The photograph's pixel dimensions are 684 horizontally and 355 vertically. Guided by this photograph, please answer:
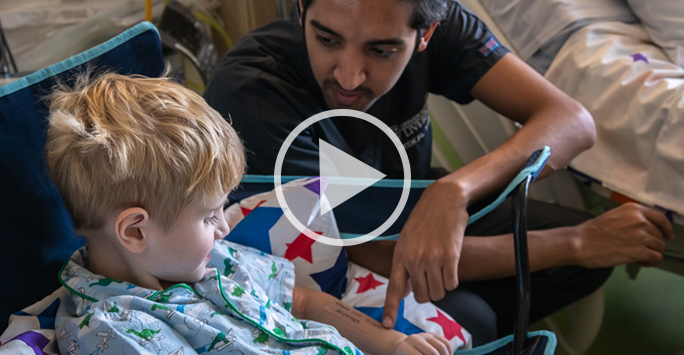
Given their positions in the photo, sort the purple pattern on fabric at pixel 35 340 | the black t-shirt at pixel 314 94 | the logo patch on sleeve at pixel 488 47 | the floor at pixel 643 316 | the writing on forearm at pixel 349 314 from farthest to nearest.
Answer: the floor at pixel 643 316 → the logo patch on sleeve at pixel 488 47 → the black t-shirt at pixel 314 94 → the writing on forearm at pixel 349 314 → the purple pattern on fabric at pixel 35 340

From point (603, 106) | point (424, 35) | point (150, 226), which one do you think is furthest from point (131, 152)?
point (603, 106)

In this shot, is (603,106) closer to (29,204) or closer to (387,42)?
(387,42)

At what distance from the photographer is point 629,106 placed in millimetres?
1166

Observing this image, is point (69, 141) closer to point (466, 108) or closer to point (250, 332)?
point (250, 332)

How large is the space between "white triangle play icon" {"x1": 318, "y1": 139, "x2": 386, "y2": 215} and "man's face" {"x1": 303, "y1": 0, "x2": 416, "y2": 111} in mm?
98

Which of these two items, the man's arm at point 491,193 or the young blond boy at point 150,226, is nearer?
the young blond boy at point 150,226

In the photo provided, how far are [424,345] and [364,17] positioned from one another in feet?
1.76

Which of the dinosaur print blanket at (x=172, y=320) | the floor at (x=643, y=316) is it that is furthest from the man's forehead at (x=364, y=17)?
the floor at (x=643, y=316)

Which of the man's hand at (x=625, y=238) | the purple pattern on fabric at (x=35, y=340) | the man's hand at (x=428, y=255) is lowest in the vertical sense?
the man's hand at (x=625, y=238)

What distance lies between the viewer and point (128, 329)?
1.91 feet

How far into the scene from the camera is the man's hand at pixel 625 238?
102cm

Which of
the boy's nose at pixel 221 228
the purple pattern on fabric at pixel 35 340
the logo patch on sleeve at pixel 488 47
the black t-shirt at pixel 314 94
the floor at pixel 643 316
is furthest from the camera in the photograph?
the floor at pixel 643 316

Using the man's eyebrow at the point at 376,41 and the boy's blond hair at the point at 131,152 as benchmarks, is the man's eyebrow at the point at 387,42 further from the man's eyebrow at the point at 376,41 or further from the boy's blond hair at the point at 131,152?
the boy's blond hair at the point at 131,152

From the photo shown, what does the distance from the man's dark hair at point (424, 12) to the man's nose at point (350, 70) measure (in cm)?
11
